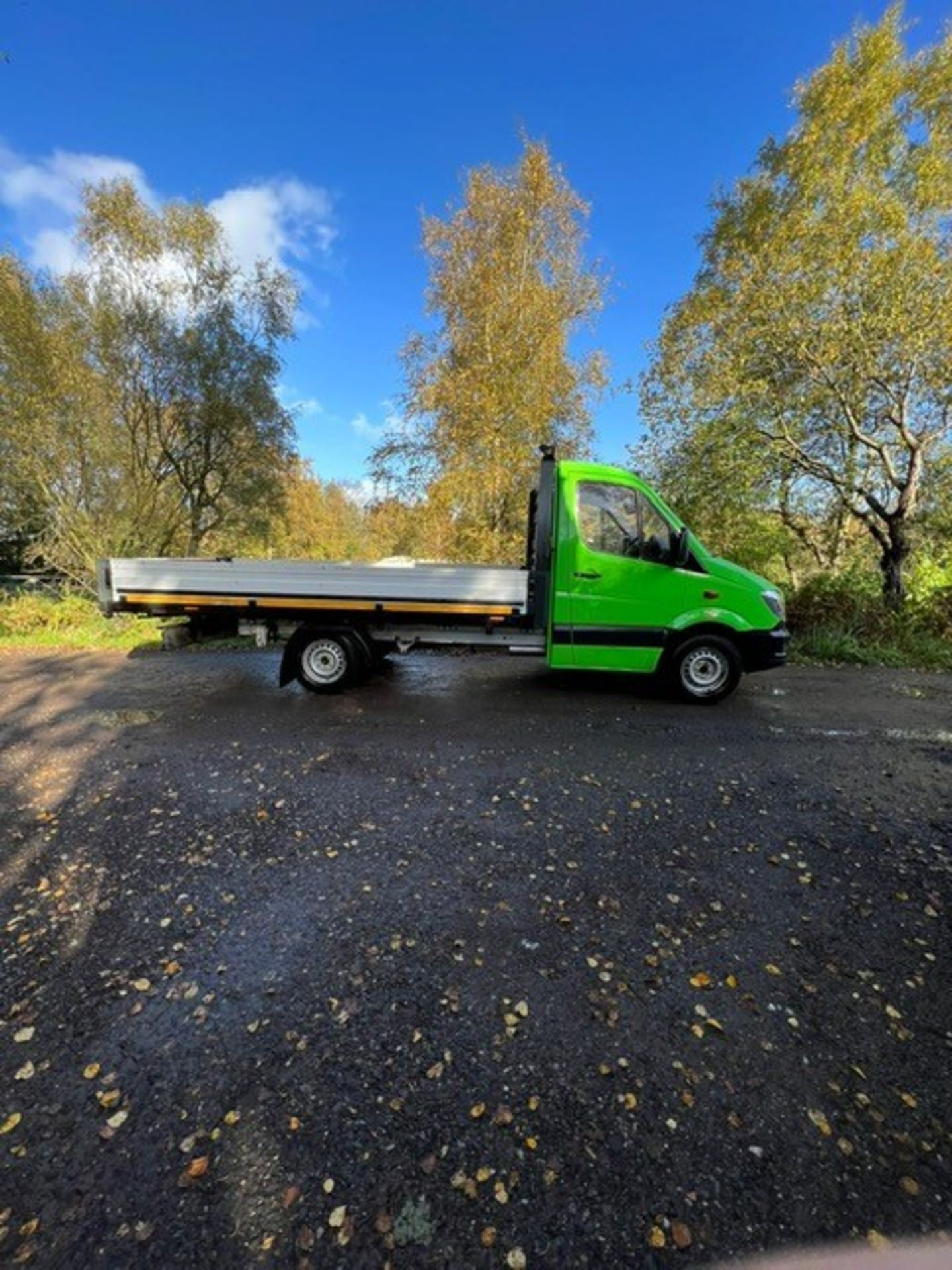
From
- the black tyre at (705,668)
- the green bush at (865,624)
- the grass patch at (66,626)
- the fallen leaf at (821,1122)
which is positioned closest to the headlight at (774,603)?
the black tyre at (705,668)

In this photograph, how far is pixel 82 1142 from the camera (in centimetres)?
161

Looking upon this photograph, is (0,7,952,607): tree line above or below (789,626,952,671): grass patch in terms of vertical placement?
above

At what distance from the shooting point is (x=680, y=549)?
557cm

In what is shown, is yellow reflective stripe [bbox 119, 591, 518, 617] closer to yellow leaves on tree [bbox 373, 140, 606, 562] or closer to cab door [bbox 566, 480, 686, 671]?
cab door [bbox 566, 480, 686, 671]

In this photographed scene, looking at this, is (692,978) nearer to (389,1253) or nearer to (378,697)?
(389,1253)

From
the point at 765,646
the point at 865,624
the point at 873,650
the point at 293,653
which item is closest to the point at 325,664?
the point at 293,653

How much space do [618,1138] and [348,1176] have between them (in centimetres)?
76

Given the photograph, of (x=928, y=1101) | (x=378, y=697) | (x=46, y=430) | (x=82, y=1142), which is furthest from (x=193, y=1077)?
(x=46, y=430)

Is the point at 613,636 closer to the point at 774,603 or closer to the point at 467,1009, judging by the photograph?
the point at 774,603

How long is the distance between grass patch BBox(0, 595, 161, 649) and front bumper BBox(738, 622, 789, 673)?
7.94m

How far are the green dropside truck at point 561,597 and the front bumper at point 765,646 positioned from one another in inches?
0.4

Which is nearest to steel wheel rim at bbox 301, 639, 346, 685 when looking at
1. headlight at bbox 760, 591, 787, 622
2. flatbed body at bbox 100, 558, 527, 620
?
flatbed body at bbox 100, 558, 527, 620

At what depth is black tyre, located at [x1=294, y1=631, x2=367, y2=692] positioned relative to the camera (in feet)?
19.3

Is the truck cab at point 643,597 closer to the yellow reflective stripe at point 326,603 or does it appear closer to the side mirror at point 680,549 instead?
the side mirror at point 680,549
